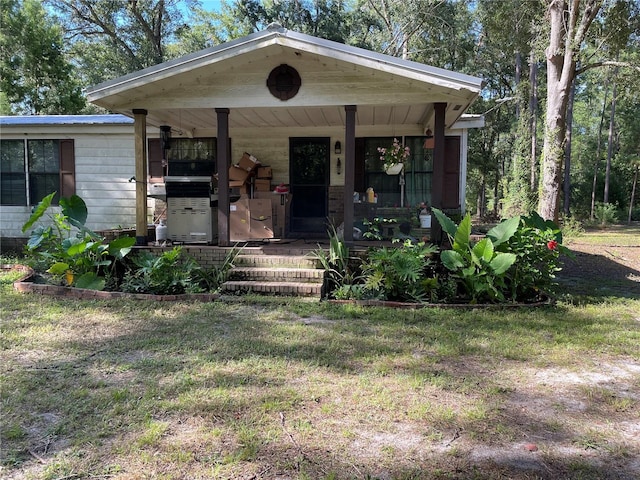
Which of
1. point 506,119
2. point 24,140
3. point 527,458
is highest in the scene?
point 506,119

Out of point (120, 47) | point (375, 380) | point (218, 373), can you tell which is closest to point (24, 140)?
point (218, 373)

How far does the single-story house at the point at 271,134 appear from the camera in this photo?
19.7 ft

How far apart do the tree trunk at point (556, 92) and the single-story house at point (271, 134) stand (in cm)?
271

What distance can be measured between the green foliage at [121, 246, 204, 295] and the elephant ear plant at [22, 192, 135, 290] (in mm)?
279

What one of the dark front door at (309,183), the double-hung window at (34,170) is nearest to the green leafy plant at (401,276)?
the dark front door at (309,183)

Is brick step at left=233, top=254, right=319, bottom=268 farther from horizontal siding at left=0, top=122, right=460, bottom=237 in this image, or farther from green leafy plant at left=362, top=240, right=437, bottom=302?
horizontal siding at left=0, top=122, right=460, bottom=237

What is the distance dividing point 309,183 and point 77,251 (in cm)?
462

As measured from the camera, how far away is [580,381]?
321 centimetres

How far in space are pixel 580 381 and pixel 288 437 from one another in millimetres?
2173

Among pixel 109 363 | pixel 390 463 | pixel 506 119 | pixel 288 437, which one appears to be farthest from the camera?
pixel 506 119

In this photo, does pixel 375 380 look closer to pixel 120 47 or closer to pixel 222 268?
pixel 222 268

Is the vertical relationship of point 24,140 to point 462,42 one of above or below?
below

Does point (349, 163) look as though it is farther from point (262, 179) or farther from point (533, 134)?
point (533, 134)

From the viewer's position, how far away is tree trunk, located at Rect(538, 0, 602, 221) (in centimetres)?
954
